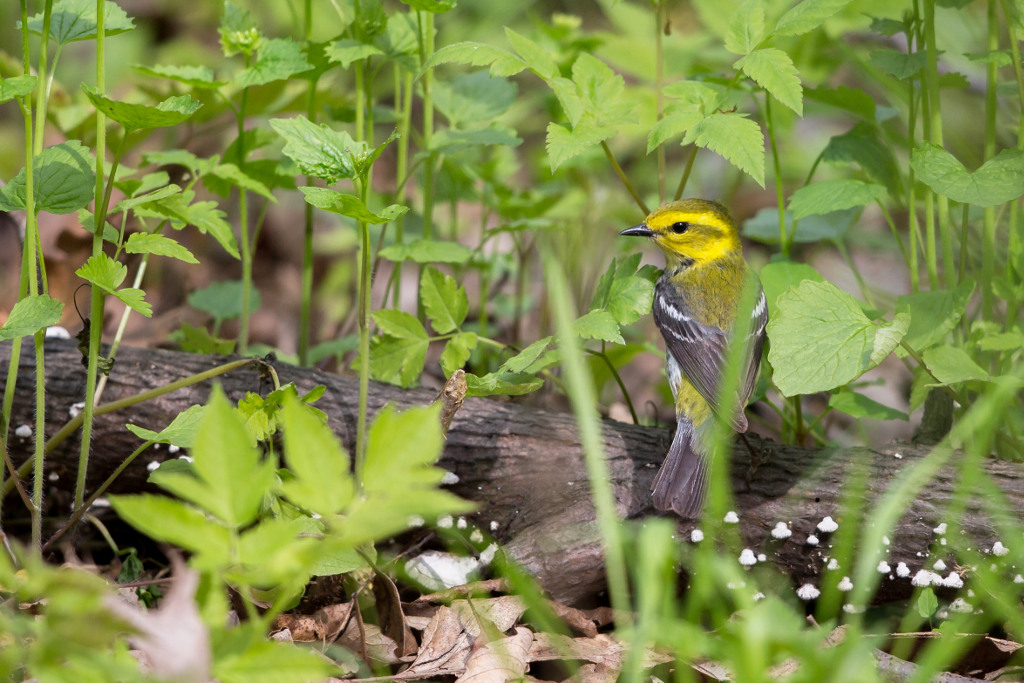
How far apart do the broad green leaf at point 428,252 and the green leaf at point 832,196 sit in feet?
3.95

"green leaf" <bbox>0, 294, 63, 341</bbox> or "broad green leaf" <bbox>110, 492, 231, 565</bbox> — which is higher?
"green leaf" <bbox>0, 294, 63, 341</bbox>

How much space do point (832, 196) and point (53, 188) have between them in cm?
245

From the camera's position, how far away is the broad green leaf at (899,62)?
9.89ft

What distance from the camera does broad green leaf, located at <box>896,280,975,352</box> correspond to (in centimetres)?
273

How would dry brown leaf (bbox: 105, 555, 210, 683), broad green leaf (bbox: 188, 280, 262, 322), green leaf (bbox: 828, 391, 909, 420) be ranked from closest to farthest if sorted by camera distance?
dry brown leaf (bbox: 105, 555, 210, 683) → green leaf (bbox: 828, 391, 909, 420) → broad green leaf (bbox: 188, 280, 262, 322)

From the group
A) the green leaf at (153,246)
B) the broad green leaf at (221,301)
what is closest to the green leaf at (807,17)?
the green leaf at (153,246)

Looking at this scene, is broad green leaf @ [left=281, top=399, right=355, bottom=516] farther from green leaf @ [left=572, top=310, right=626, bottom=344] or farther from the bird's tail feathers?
the bird's tail feathers

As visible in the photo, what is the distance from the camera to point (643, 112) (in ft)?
16.9

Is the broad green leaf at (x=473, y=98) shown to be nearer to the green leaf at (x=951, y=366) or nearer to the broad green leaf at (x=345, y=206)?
→ the broad green leaf at (x=345, y=206)

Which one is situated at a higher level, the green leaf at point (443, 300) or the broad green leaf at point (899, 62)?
the broad green leaf at point (899, 62)

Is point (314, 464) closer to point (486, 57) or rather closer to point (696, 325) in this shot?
point (486, 57)

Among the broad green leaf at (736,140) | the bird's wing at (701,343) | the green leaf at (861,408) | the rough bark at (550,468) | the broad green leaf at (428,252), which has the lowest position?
the rough bark at (550,468)

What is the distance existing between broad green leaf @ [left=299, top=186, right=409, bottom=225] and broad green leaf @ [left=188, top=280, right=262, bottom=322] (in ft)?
5.81

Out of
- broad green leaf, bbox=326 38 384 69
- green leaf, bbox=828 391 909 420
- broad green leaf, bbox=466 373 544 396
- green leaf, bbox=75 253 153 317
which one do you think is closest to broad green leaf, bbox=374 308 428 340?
broad green leaf, bbox=466 373 544 396
